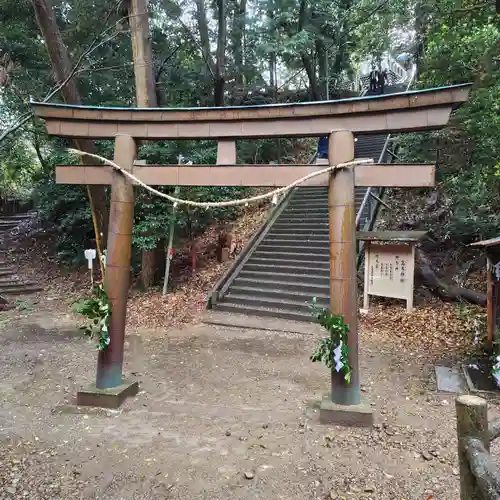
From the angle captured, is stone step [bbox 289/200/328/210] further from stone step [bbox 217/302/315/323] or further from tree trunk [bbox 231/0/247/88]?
tree trunk [bbox 231/0/247/88]

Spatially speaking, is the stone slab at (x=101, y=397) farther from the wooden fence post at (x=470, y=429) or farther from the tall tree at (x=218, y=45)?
the tall tree at (x=218, y=45)

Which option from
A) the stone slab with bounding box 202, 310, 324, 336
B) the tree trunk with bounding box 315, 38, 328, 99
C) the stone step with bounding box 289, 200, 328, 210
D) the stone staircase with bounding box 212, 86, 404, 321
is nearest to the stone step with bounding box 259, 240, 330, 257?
the stone staircase with bounding box 212, 86, 404, 321

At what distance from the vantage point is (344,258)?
449 centimetres

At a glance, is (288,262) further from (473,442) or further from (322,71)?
(322,71)

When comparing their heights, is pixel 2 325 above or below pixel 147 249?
below

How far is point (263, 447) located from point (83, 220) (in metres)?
11.1

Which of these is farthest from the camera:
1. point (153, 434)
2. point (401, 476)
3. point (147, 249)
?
point (147, 249)

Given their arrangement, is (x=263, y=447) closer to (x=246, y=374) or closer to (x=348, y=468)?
(x=348, y=468)

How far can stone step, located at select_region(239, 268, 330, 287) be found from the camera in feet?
32.0

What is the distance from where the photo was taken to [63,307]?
35.4ft

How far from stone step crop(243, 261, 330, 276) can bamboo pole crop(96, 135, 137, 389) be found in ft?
19.6

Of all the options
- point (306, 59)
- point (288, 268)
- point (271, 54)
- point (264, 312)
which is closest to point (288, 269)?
point (288, 268)

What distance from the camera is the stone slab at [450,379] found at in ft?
17.2

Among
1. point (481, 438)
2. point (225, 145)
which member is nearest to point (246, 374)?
point (225, 145)
